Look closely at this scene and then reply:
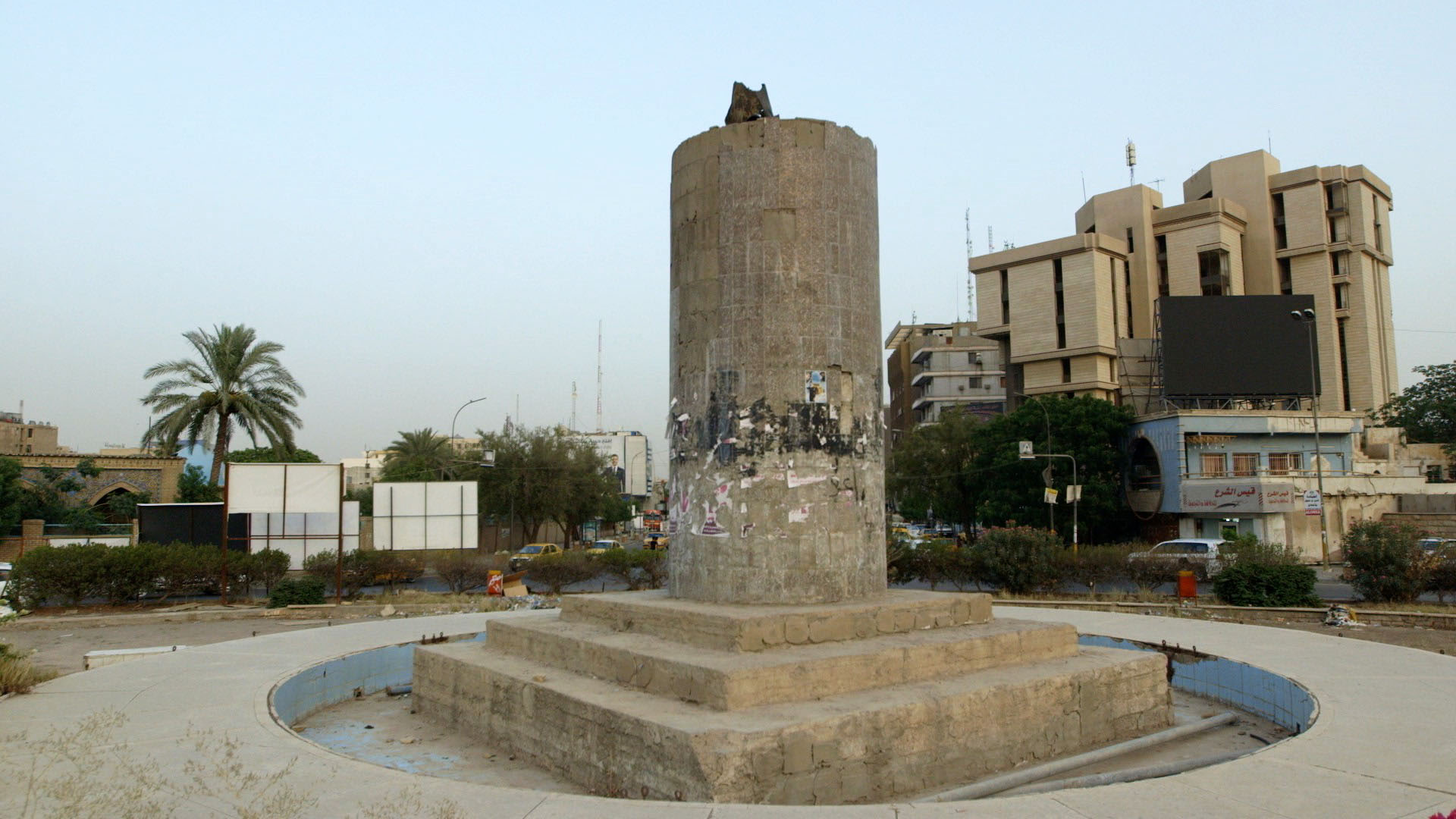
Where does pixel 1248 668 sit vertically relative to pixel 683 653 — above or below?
below

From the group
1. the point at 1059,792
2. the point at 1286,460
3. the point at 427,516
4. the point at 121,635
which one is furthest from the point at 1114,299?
the point at 1059,792

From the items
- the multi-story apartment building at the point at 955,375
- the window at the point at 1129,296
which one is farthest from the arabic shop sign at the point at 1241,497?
the multi-story apartment building at the point at 955,375

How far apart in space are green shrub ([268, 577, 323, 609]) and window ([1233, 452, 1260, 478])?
1511 inches

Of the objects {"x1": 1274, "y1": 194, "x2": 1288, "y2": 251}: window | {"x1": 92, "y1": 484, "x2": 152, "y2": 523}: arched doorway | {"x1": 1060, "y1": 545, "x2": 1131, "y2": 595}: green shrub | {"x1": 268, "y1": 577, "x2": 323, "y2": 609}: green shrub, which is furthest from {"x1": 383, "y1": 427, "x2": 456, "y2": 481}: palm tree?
{"x1": 1274, "y1": 194, "x2": 1288, "y2": 251}: window

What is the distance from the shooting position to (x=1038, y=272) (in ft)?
185

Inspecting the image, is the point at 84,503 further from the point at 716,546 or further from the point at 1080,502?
the point at 1080,502

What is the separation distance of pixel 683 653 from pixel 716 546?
68.5 inches

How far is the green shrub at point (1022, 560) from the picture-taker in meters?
20.3

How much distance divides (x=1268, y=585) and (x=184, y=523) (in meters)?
27.2

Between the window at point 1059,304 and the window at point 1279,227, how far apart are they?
47.0ft

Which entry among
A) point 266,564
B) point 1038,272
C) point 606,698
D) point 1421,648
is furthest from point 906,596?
point 1038,272

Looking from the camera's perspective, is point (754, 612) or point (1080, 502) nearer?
point (754, 612)

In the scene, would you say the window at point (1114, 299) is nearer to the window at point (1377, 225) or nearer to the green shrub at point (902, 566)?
the window at point (1377, 225)

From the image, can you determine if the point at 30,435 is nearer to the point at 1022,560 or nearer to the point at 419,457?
the point at 419,457
